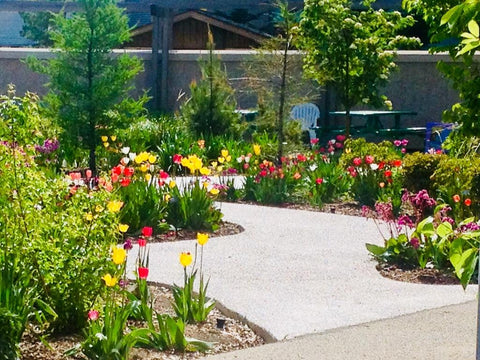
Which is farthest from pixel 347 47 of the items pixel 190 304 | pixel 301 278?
pixel 190 304

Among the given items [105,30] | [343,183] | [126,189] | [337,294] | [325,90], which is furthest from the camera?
[325,90]

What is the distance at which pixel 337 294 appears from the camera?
7.74m

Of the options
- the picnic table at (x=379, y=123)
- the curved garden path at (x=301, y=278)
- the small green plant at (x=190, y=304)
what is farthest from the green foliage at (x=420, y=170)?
the picnic table at (x=379, y=123)

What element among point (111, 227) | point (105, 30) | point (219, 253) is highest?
point (105, 30)

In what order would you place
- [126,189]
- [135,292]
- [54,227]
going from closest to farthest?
→ [54,227]
[135,292]
[126,189]

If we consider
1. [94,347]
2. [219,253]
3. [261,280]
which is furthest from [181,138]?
[94,347]

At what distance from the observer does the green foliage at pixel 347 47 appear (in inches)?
629

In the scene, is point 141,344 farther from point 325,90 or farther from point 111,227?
point 325,90

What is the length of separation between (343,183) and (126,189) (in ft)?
11.5

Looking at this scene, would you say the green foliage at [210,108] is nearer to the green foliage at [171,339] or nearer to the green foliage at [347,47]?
Answer: the green foliage at [347,47]

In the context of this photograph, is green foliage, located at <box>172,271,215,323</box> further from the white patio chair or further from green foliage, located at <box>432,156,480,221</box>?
the white patio chair

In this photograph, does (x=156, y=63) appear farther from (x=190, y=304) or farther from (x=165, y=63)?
(x=190, y=304)

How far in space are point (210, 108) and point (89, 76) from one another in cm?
285

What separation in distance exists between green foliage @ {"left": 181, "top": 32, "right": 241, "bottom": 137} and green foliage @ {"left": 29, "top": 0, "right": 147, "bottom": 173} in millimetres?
2390
